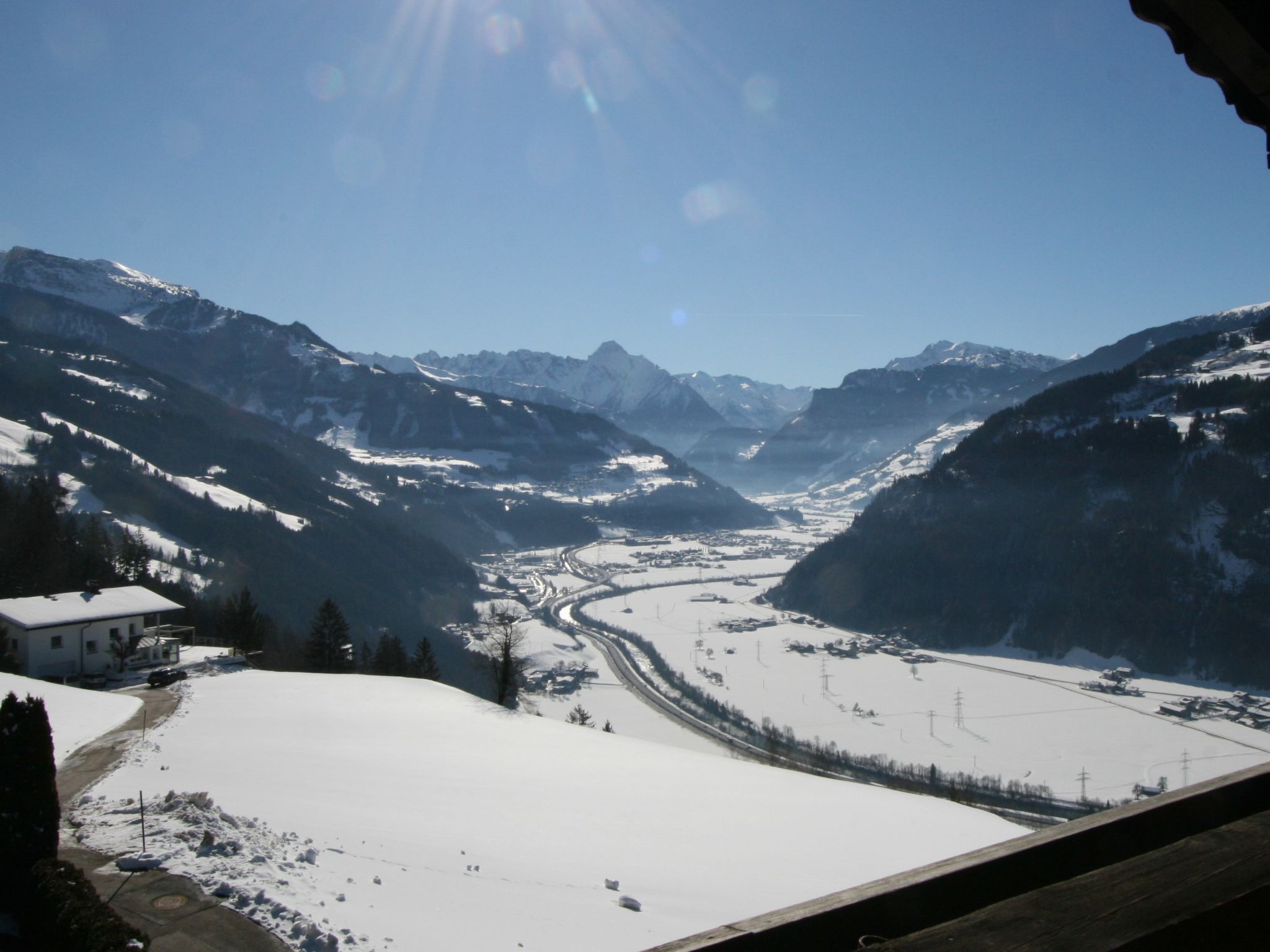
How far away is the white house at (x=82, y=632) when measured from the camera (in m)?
33.6

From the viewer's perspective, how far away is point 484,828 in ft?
48.0

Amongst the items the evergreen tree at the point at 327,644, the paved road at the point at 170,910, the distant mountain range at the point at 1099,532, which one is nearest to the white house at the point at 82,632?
the evergreen tree at the point at 327,644

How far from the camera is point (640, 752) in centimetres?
2430

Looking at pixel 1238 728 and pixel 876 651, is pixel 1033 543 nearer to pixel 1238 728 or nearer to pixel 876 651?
pixel 876 651

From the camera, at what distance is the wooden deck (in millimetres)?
1658

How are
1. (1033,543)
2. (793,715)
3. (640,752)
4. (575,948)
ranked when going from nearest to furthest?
(575,948), (640,752), (793,715), (1033,543)

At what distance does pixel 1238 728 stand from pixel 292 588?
126 metres

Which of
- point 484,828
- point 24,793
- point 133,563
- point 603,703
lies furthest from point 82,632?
point 603,703

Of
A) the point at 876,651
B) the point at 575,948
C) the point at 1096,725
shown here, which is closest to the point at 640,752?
the point at 575,948

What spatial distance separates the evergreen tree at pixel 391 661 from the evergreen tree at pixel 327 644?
233 centimetres

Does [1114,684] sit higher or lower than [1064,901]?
lower

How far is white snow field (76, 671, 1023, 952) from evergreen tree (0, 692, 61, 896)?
170 centimetres

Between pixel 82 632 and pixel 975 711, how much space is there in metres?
87.5

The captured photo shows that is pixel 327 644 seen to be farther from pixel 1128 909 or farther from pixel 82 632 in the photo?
pixel 1128 909
